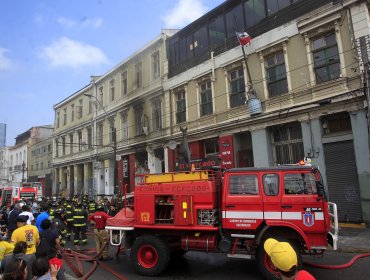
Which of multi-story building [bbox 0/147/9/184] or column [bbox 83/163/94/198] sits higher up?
multi-story building [bbox 0/147/9/184]

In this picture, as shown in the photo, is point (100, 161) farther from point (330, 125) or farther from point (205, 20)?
point (330, 125)

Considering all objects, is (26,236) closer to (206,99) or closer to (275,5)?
(275,5)

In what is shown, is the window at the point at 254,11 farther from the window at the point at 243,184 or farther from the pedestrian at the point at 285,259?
the pedestrian at the point at 285,259

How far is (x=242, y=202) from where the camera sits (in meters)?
7.65

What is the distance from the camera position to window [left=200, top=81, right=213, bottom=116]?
2094 cm

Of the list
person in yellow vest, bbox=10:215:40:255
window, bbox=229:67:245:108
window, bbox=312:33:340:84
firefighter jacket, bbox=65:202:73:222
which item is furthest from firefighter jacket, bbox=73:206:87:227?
window, bbox=312:33:340:84

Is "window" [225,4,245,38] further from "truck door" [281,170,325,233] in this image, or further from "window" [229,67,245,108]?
"truck door" [281,170,325,233]

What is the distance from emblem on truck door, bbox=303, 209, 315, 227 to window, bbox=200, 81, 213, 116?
556 inches

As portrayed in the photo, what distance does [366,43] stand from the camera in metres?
13.4

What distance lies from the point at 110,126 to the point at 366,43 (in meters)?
23.1

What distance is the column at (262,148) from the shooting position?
1712 centimetres

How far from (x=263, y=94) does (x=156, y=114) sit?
1032 centimetres

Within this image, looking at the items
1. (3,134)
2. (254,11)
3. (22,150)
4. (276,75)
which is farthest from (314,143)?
(3,134)

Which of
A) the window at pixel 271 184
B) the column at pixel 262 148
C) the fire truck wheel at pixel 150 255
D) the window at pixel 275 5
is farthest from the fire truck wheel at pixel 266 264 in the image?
the window at pixel 275 5
